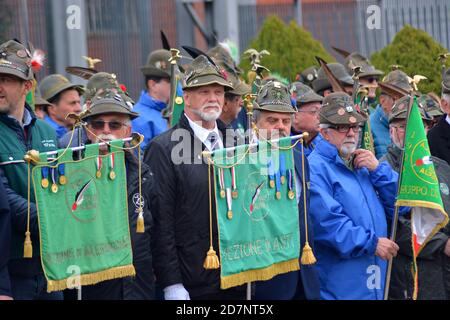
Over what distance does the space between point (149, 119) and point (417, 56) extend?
392 centimetres

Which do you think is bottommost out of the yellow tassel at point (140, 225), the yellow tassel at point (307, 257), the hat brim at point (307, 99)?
the yellow tassel at point (307, 257)

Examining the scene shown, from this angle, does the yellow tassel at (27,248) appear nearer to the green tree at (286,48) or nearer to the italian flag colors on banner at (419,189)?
the italian flag colors on banner at (419,189)

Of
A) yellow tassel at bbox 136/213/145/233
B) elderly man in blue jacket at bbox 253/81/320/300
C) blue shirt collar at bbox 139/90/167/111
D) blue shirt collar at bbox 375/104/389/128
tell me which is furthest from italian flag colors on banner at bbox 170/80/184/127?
blue shirt collar at bbox 375/104/389/128

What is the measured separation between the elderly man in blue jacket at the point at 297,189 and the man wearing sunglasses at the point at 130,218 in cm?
90

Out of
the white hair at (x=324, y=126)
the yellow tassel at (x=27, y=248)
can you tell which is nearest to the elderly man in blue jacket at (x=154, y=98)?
the white hair at (x=324, y=126)

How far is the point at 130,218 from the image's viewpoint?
285 inches

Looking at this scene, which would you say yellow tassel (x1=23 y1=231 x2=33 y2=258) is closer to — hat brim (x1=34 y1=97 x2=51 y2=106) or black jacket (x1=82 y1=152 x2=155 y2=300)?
black jacket (x1=82 y1=152 x2=155 y2=300)

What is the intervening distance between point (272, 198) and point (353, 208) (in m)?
0.77

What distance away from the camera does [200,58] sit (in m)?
7.68

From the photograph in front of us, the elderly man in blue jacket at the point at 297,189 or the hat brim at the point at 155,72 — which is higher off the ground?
the hat brim at the point at 155,72

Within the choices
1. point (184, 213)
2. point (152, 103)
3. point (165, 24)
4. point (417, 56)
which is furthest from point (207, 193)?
point (165, 24)

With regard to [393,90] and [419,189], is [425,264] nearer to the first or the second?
[419,189]

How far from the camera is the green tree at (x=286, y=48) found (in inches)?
573
